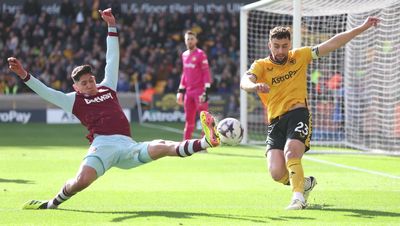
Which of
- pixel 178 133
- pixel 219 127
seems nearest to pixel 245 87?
pixel 219 127

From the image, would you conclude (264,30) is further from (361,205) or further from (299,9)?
(361,205)

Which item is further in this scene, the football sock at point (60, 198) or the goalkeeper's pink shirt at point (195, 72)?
the goalkeeper's pink shirt at point (195, 72)

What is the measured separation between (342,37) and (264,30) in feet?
41.8

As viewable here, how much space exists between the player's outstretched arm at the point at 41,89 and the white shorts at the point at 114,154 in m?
0.52

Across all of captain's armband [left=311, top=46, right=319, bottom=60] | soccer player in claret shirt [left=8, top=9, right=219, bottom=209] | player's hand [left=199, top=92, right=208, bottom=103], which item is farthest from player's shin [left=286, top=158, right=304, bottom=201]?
player's hand [left=199, top=92, right=208, bottom=103]

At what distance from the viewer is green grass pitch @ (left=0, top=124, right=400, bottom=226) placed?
813cm

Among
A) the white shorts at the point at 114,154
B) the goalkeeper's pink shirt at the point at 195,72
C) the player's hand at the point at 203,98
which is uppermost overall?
the goalkeeper's pink shirt at the point at 195,72

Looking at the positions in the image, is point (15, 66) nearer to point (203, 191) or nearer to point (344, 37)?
point (203, 191)

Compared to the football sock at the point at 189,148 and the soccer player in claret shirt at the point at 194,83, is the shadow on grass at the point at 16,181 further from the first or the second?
the soccer player in claret shirt at the point at 194,83

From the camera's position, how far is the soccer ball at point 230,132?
27.9 ft

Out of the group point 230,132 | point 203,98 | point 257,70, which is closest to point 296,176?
point 230,132

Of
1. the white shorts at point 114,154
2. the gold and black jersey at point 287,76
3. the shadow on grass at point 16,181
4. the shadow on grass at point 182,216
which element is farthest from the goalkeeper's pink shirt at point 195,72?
the shadow on grass at point 182,216

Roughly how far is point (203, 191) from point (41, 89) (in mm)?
2495

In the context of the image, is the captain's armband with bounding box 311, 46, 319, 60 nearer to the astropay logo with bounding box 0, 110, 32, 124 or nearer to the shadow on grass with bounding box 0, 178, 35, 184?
the shadow on grass with bounding box 0, 178, 35, 184
